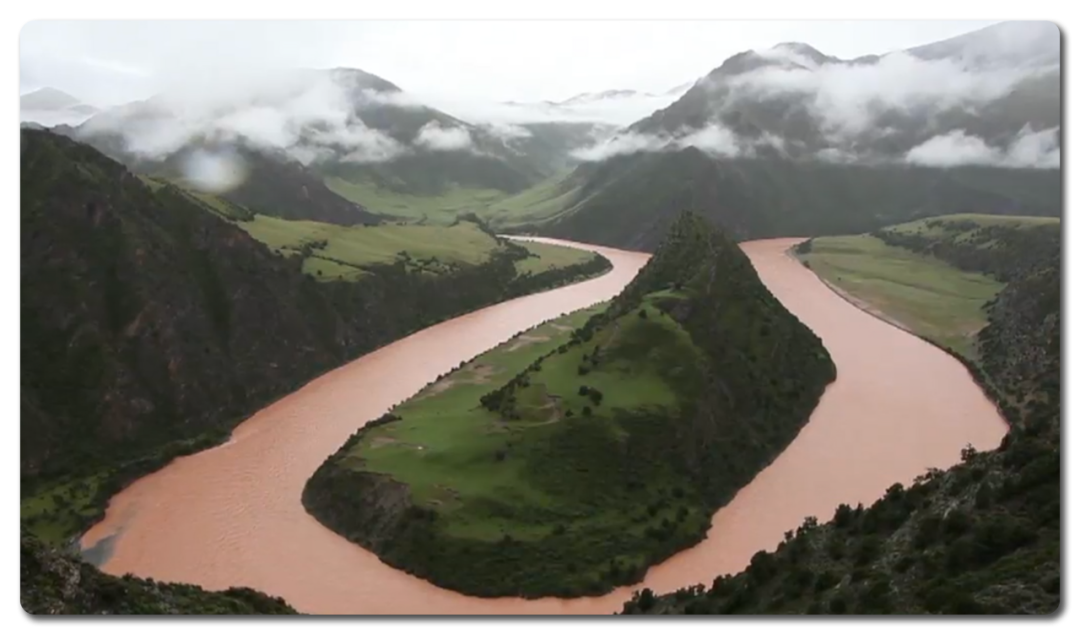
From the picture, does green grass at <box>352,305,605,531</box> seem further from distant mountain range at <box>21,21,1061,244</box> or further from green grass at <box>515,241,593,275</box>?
distant mountain range at <box>21,21,1061,244</box>

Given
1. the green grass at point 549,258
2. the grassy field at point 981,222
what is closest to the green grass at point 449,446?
the green grass at point 549,258

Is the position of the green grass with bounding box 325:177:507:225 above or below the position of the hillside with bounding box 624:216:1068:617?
below

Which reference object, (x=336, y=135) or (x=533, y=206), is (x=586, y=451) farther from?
(x=336, y=135)

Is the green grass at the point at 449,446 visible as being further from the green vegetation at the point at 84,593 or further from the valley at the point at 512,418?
the green vegetation at the point at 84,593

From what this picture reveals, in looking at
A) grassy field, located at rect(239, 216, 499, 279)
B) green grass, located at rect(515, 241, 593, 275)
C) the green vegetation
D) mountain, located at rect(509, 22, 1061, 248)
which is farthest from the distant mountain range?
the green vegetation
